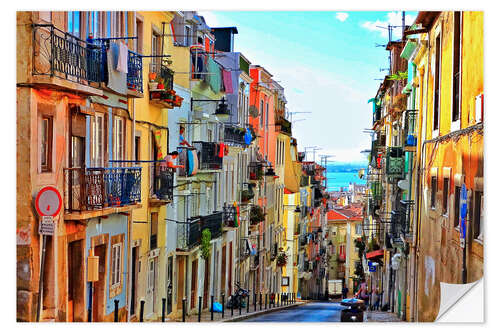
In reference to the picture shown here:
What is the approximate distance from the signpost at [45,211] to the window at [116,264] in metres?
1.75

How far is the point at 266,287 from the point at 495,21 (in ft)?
43.4

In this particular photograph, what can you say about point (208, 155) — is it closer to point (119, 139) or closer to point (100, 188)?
point (119, 139)

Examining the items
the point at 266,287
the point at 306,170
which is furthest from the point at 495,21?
the point at 306,170

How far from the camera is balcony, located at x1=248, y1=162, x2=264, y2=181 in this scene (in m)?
19.8

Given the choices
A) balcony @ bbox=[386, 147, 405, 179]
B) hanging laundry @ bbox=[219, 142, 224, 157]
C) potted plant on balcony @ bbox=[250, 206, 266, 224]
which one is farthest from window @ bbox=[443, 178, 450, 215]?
potted plant on balcony @ bbox=[250, 206, 266, 224]

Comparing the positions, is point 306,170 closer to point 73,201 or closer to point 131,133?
point 131,133

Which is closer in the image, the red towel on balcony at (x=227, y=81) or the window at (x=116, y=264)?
the window at (x=116, y=264)

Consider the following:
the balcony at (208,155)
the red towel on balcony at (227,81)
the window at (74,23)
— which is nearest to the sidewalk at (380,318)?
the balcony at (208,155)

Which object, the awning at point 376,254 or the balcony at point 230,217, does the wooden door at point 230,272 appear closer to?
the balcony at point 230,217

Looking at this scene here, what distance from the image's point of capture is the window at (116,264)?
33.4 feet

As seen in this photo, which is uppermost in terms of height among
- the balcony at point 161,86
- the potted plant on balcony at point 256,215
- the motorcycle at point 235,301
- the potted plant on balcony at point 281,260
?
the balcony at point 161,86

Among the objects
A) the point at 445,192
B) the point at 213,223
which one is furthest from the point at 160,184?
the point at 445,192

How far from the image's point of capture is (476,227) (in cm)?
876

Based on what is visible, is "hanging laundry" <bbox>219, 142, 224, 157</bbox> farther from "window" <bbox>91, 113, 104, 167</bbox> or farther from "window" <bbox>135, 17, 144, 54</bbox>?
"window" <bbox>91, 113, 104, 167</bbox>
